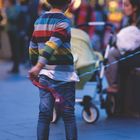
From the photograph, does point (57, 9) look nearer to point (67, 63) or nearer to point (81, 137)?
point (67, 63)

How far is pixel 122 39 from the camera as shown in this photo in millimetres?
8906

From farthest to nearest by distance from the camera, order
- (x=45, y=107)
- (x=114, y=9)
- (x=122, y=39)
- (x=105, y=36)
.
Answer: (x=114, y=9) → (x=105, y=36) → (x=122, y=39) → (x=45, y=107)

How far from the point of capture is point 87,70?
8688 millimetres

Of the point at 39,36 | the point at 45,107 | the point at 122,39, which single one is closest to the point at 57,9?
the point at 39,36

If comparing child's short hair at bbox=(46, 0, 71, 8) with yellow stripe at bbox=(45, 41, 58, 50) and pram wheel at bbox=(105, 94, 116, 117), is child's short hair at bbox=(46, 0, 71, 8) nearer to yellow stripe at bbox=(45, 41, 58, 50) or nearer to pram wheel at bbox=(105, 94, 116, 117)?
yellow stripe at bbox=(45, 41, 58, 50)

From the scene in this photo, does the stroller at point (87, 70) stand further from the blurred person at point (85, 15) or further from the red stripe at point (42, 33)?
the blurred person at point (85, 15)

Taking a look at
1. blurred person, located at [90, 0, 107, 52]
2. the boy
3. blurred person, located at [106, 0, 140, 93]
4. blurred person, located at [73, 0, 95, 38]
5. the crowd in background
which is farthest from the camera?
blurred person, located at [90, 0, 107, 52]

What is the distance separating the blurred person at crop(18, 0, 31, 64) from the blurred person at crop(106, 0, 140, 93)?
7.22m

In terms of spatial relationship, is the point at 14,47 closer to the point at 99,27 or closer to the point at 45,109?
the point at 99,27

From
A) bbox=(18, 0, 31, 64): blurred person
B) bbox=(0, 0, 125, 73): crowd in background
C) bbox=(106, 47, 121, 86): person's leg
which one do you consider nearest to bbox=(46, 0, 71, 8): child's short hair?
bbox=(106, 47, 121, 86): person's leg

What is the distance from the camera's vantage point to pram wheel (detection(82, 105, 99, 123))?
28.1 feet

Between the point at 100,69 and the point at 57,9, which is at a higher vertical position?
the point at 57,9

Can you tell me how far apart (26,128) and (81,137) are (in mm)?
867

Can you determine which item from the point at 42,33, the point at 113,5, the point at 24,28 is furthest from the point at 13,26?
the point at 42,33
